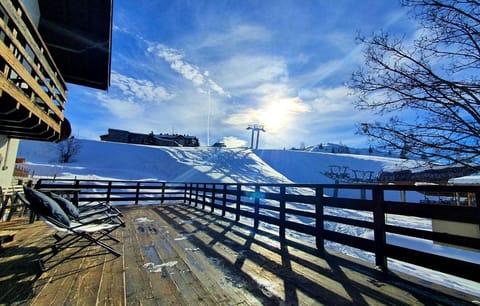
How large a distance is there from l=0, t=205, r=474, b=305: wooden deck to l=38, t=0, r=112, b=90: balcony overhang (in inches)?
195

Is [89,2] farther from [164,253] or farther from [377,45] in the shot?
[377,45]

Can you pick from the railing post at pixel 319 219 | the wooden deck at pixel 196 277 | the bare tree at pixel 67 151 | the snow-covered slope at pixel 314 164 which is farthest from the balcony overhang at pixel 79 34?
the snow-covered slope at pixel 314 164

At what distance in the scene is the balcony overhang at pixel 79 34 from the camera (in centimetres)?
504

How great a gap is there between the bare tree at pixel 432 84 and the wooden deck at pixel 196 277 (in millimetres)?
2661

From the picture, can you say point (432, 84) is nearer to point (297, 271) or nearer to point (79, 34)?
point (297, 271)

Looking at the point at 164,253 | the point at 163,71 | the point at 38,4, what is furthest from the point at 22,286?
the point at 163,71

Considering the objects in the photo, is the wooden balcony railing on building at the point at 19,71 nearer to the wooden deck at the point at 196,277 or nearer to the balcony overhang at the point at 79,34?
the wooden deck at the point at 196,277

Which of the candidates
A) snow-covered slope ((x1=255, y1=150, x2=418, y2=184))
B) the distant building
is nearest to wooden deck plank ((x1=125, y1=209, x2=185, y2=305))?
snow-covered slope ((x1=255, y1=150, x2=418, y2=184))

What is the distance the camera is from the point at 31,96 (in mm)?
2783

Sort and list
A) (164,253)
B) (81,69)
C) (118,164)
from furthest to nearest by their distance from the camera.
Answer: (118,164) → (81,69) → (164,253)

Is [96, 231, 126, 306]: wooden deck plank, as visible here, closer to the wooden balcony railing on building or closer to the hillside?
the wooden balcony railing on building

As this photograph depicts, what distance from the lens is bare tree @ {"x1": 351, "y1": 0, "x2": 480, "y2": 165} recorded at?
3340mm

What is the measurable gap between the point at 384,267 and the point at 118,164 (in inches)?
834

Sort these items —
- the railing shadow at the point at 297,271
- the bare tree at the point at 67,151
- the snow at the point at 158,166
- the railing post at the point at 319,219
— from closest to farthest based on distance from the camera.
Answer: the railing shadow at the point at 297,271 < the railing post at the point at 319,219 < the snow at the point at 158,166 < the bare tree at the point at 67,151
